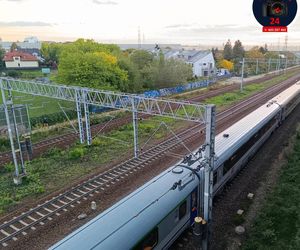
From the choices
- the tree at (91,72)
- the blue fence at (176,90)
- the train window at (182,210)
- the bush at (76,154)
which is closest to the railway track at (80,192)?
the bush at (76,154)

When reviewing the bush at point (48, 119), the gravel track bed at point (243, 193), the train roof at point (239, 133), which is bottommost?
the gravel track bed at point (243, 193)

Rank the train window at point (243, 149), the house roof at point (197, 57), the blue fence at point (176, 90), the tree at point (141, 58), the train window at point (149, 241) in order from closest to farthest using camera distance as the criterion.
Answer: the train window at point (149, 241) < the train window at point (243, 149) < the blue fence at point (176, 90) < the tree at point (141, 58) < the house roof at point (197, 57)

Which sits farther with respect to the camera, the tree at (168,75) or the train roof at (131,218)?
the tree at (168,75)

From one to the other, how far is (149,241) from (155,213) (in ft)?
3.32

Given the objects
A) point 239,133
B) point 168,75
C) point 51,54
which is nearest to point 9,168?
point 239,133

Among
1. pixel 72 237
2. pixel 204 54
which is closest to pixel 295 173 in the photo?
pixel 72 237

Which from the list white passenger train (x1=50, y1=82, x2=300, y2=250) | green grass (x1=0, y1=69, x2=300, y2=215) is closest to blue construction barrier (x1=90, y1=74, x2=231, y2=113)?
green grass (x1=0, y1=69, x2=300, y2=215)

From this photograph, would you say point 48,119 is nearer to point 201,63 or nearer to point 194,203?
point 194,203

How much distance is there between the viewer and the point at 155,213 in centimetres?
1054

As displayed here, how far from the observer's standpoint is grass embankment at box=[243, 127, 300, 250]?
12.8 m

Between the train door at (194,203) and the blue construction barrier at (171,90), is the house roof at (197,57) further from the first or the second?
the train door at (194,203)

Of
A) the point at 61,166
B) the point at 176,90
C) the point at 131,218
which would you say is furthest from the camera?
the point at 176,90

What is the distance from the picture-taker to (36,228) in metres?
14.4

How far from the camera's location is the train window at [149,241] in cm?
962
